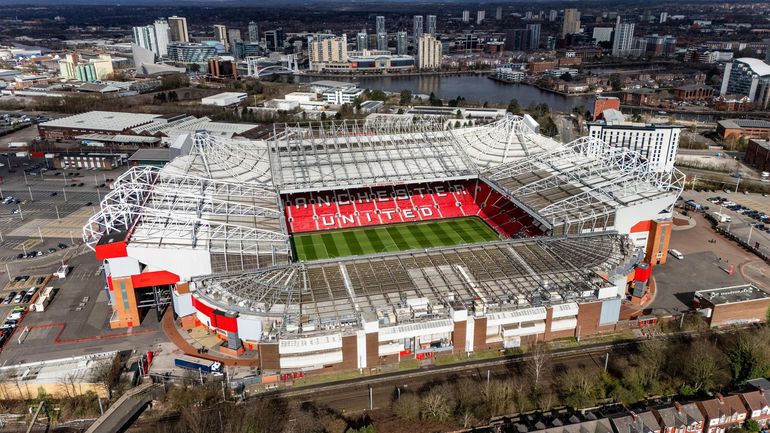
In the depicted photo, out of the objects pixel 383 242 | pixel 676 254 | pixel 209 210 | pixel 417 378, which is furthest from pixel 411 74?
pixel 417 378

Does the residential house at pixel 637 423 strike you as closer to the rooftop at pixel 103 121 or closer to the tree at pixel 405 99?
the rooftop at pixel 103 121

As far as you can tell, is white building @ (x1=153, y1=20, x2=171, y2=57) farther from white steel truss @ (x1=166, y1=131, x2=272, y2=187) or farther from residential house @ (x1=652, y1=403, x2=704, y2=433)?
residential house @ (x1=652, y1=403, x2=704, y2=433)

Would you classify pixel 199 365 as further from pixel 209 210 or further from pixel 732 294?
pixel 732 294

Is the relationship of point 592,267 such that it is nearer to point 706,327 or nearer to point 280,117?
point 706,327

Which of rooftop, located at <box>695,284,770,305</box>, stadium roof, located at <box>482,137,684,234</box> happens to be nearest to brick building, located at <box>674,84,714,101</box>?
stadium roof, located at <box>482,137,684,234</box>

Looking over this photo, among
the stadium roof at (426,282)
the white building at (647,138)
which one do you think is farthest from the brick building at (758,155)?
the stadium roof at (426,282)
